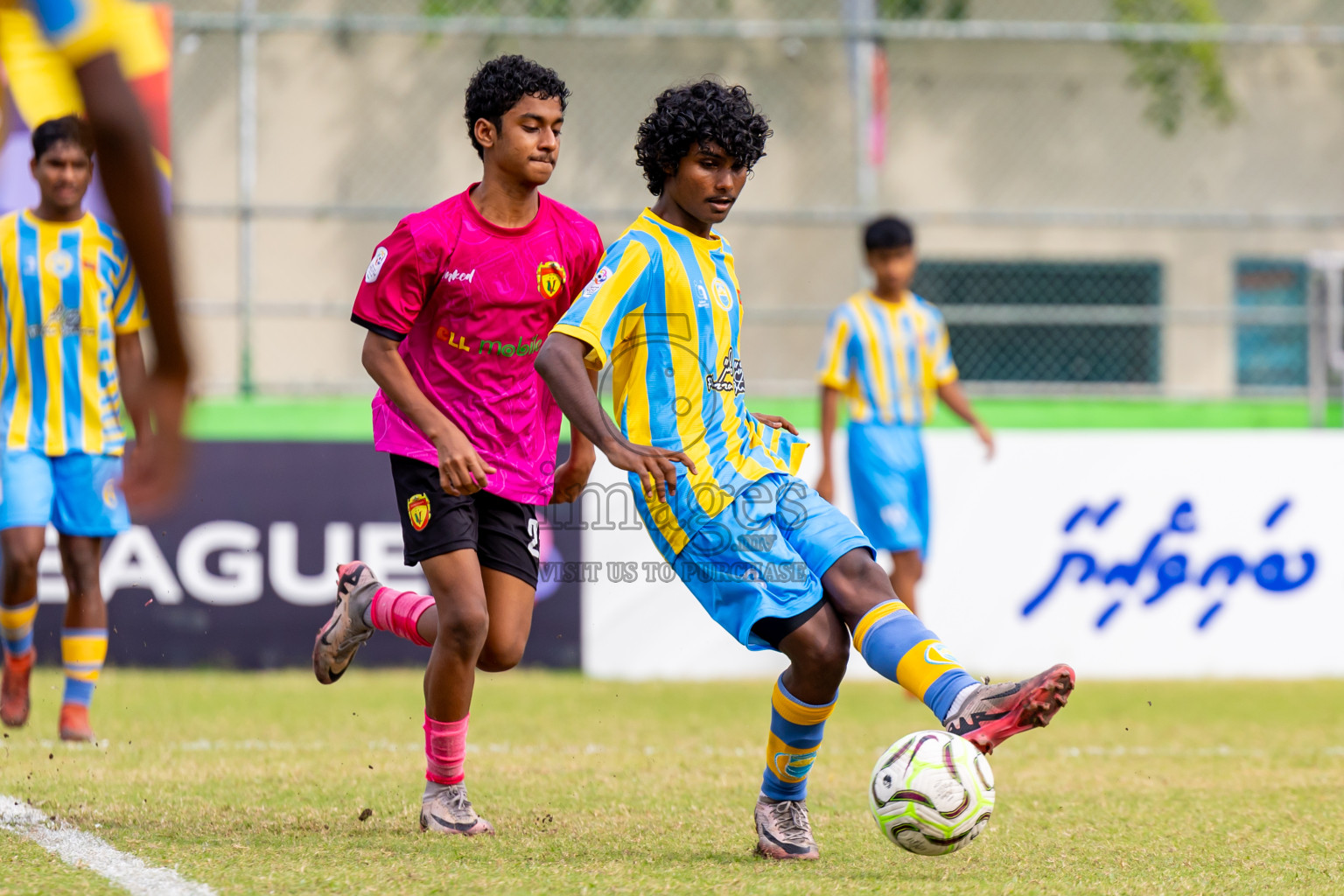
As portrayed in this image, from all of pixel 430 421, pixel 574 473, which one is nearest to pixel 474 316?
pixel 430 421

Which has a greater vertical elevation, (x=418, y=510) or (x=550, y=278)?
(x=550, y=278)

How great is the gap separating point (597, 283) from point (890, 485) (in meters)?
4.45

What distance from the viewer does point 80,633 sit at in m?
6.30

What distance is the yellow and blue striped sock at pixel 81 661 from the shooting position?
20.3 ft

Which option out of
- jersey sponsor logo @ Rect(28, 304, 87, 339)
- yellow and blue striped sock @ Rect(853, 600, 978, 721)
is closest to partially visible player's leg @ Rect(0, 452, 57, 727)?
jersey sponsor logo @ Rect(28, 304, 87, 339)

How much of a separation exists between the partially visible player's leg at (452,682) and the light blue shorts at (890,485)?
4.00 m

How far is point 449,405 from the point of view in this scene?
4430 millimetres

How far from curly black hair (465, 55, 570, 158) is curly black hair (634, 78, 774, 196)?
0.48 metres

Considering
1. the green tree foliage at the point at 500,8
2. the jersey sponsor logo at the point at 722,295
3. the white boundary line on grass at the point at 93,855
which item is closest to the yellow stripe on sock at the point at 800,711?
the jersey sponsor logo at the point at 722,295

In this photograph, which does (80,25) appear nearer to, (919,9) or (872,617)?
(872,617)

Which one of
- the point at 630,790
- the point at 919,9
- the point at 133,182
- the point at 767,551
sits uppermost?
the point at 919,9

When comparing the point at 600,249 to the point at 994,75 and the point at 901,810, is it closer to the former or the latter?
the point at 901,810

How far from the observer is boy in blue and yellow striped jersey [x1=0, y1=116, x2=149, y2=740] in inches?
249

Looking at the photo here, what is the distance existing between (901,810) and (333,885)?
3.99 feet
